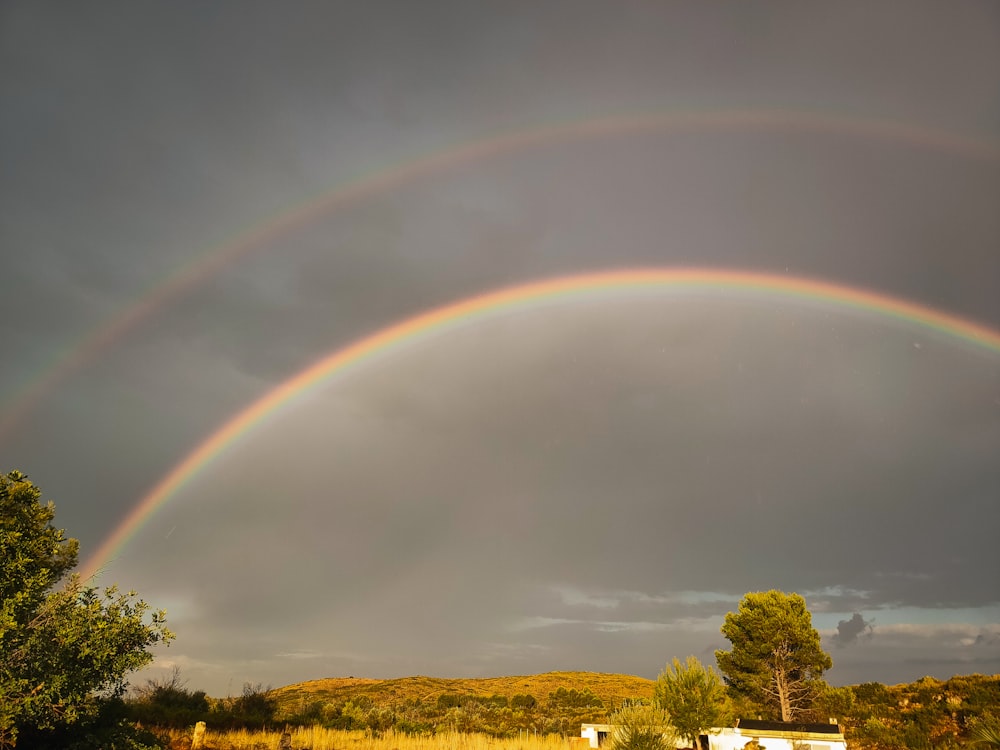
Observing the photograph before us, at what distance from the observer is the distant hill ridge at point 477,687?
79.5 meters

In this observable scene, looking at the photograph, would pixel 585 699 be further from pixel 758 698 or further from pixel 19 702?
pixel 19 702

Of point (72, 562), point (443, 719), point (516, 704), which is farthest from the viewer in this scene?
point (516, 704)

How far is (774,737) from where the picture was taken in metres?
29.8

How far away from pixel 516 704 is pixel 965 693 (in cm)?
4070

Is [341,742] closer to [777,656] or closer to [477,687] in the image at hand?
[777,656]

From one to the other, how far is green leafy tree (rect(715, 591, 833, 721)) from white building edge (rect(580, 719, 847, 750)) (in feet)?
28.5

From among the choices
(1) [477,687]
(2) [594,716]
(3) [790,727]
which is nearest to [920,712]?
(3) [790,727]

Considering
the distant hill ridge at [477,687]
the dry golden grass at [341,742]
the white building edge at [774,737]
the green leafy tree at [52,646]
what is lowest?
the distant hill ridge at [477,687]

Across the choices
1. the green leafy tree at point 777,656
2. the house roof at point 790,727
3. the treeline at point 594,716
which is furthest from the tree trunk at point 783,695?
the house roof at point 790,727

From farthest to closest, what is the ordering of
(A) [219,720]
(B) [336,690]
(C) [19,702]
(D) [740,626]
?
1. (B) [336,690]
2. (D) [740,626]
3. (A) [219,720]
4. (C) [19,702]

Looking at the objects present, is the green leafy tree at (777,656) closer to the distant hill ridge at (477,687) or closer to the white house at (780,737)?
the white house at (780,737)

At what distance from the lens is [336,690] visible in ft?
278

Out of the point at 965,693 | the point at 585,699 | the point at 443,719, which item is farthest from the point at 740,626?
the point at 585,699

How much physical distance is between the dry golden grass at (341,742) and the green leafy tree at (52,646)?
31.7 feet
